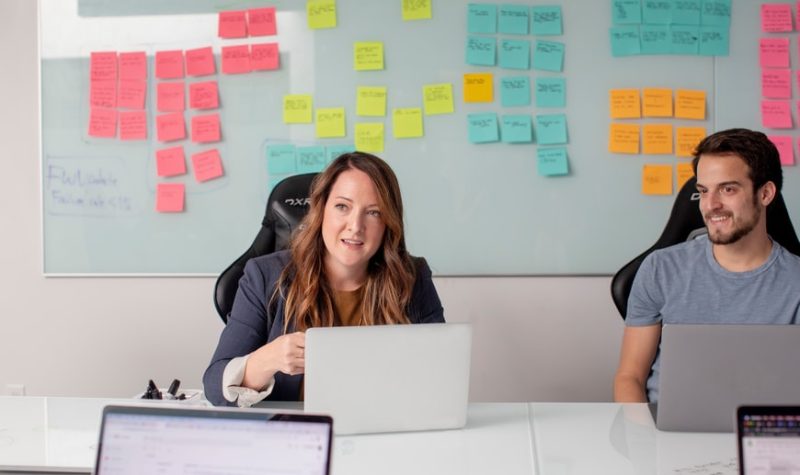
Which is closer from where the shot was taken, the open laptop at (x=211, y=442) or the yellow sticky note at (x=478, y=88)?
the open laptop at (x=211, y=442)

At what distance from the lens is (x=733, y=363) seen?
143 cm

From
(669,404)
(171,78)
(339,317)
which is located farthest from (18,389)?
(669,404)

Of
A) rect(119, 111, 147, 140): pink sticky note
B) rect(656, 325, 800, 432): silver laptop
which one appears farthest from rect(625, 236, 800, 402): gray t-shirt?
rect(119, 111, 147, 140): pink sticky note

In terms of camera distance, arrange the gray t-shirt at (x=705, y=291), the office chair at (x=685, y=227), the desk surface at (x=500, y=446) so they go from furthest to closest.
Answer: the office chair at (x=685, y=227) < the gray t-shirt at (x=705, y=291) < the desk surface at (x=500, y=446)

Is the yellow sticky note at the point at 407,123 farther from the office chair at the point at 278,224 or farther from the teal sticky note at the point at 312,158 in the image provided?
the office chair at the point at 278,224

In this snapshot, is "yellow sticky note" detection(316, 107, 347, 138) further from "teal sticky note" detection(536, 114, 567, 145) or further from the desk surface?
the desk surface

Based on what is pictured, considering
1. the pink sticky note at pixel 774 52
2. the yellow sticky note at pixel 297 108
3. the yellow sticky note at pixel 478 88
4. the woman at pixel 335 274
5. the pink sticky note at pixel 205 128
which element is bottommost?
the woman at pixel 335 274

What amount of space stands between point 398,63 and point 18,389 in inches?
80.5

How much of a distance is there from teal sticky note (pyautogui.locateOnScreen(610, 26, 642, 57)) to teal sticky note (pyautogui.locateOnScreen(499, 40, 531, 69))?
1.03 ft

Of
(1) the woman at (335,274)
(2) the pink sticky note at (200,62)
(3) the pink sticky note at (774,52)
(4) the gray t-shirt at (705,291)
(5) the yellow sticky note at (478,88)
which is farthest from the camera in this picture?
(2) the pink sticky note at (200,62)

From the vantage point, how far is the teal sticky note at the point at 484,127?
122 inches

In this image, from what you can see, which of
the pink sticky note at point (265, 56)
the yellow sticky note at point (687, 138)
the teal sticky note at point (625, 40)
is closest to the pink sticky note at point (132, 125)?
the pink sticky note at point (265, 56)

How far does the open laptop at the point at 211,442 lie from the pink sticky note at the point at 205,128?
2.34 meters

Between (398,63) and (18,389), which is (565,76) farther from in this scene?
(18,389)
